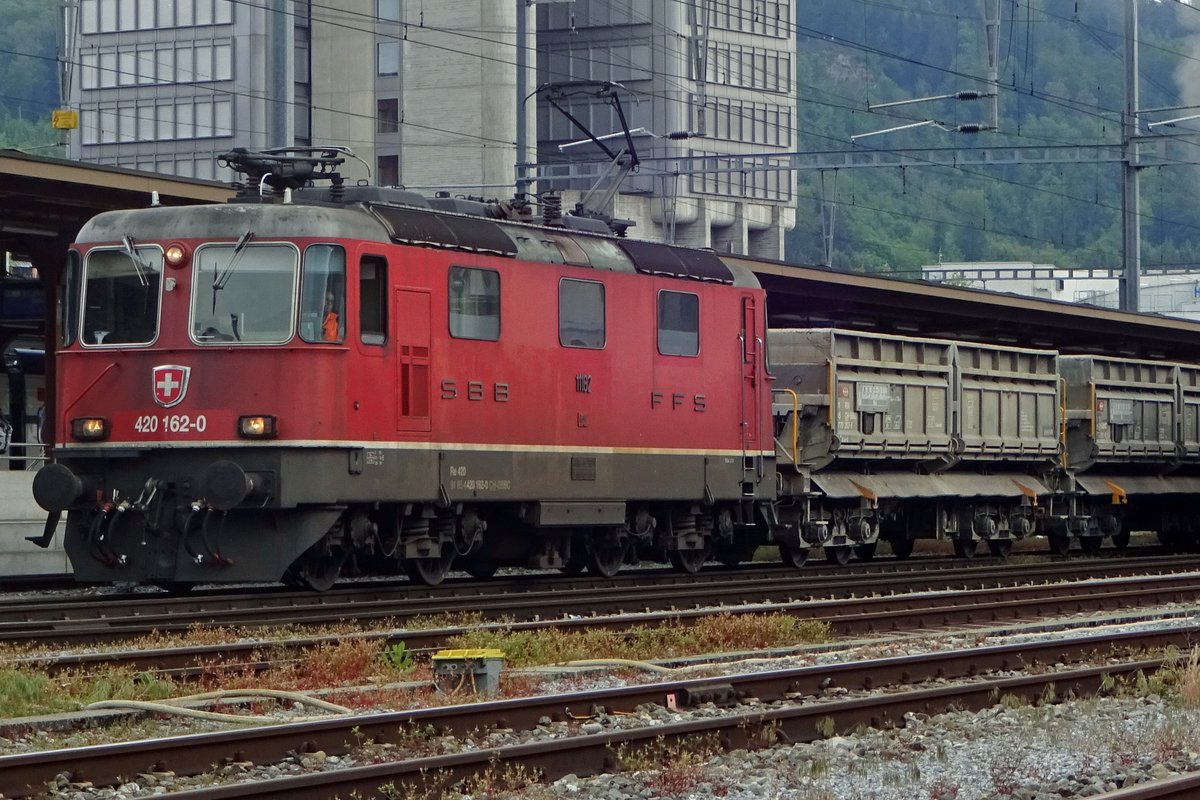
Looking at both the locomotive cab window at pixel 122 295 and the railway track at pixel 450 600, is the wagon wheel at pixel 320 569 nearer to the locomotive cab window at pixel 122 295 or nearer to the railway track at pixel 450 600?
the railway track at pixel 450 600

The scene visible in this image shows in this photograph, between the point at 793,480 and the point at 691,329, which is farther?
the point at 793,480

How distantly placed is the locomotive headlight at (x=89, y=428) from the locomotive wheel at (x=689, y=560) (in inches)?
314

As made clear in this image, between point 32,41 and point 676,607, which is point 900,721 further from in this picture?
point 32,41

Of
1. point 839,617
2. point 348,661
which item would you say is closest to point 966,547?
point 839,617

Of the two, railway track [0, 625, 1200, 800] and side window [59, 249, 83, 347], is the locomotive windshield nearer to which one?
side window [59, 249, 83, 347]

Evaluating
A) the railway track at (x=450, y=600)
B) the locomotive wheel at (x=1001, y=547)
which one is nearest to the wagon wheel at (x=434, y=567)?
the railway track at (x=450, y=600)

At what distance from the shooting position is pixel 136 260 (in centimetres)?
1662

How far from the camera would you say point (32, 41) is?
113250mm

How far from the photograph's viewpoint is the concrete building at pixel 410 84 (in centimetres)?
7838

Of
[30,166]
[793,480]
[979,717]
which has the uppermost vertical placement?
[30,166]

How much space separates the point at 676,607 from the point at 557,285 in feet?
12.2

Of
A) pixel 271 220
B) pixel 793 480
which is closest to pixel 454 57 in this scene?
pixel 793 480

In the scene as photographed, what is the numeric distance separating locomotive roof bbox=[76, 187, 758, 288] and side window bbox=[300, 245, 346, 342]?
0.67 feet

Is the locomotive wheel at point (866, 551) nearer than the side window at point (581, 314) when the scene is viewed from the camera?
No
